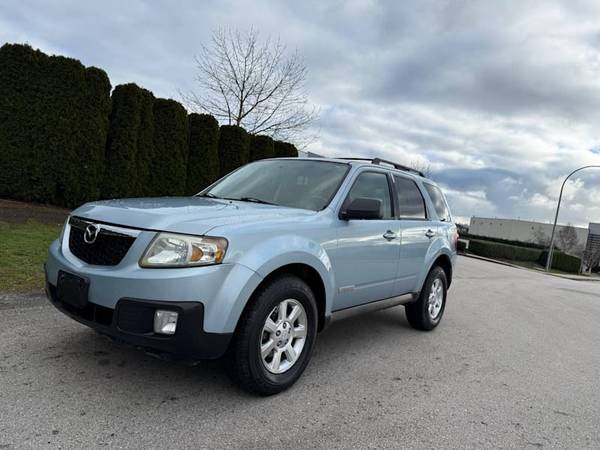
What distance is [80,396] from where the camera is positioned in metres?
2.89

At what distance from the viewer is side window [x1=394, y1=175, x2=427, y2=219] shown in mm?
4785

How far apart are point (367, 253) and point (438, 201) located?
2233 millimetres

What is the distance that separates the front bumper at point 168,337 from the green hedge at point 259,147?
14.5m

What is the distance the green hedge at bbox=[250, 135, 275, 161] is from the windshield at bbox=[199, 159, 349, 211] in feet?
41.1

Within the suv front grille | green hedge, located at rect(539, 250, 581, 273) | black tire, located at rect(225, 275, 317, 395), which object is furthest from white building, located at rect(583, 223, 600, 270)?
the suv front grille

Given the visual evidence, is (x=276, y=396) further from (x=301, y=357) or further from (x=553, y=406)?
(x=553, y=406)

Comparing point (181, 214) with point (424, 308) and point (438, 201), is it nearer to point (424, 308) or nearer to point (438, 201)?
point (424, 308)

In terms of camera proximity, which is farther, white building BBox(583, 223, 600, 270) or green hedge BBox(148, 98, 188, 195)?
white building BBox(583, 223, 600, 270)

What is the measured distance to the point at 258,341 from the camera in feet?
9.62

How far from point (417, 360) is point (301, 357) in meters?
1.51

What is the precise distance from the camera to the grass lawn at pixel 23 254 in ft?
17.6

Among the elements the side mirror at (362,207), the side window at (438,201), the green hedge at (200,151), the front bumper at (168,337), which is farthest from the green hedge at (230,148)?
the front bumper at (168,337)

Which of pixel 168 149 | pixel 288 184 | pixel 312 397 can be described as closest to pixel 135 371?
pixel 312 397

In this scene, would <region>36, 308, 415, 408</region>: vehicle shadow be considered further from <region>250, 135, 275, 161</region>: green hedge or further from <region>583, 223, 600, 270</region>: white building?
<region>583, 223, 600, 270</region>: white building
